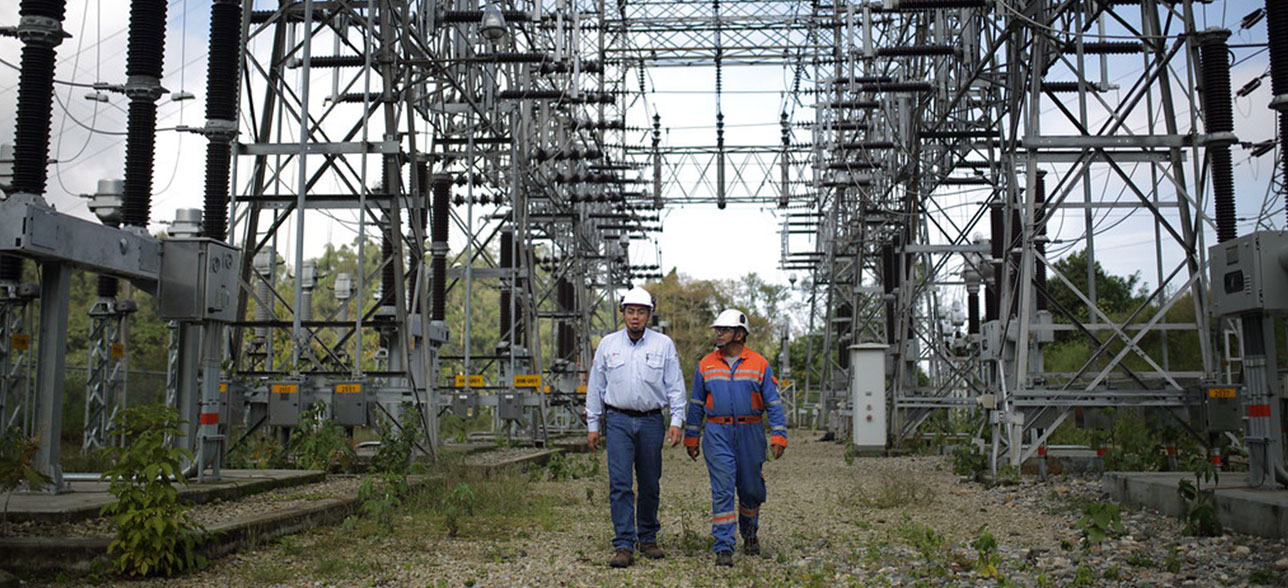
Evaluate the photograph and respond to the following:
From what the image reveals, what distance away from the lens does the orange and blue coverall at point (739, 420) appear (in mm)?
7930

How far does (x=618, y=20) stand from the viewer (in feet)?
110

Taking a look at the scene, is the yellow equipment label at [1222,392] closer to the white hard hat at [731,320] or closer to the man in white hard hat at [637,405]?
the white hard hat at [731,320]

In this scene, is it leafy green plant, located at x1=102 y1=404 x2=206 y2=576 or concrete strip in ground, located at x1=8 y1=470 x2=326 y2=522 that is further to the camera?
concrete strip in ground, located at x1=8 y1=470 x2=326 y2=522

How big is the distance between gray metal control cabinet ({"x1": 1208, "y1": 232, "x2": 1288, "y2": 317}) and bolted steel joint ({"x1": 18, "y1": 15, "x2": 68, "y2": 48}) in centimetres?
835

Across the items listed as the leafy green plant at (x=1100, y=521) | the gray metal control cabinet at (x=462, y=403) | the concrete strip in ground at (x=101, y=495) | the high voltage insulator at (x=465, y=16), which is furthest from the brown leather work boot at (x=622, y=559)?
the gray metal control cabinet at (x=462, y=403)

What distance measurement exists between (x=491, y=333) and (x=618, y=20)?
54625mm

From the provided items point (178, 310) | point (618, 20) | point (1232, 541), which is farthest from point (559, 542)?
point (618, 20)

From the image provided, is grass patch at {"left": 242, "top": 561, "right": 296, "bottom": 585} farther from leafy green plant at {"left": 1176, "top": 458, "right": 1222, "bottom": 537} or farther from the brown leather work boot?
leafy green plant at {"left": 1176, "top": 458, "right": 1222, "bottom": 537}

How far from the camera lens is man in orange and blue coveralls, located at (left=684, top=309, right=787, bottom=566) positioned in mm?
7938

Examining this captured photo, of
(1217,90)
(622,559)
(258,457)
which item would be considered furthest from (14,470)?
(1217,90)

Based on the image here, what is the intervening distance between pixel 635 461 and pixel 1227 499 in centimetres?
409

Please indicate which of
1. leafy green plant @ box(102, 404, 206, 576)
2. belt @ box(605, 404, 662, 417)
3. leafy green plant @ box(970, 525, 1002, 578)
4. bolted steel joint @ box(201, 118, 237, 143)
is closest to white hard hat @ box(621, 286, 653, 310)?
belt @ box(605, 404, 662, 417)

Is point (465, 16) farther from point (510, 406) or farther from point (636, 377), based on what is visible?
point (636, 377)

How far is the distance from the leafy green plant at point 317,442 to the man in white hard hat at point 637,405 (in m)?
5.47
